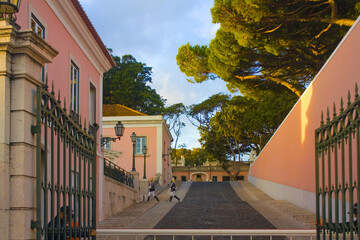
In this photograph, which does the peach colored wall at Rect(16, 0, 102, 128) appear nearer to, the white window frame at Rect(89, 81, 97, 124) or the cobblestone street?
the white window frame at Rect(89, 81, 97, 124)

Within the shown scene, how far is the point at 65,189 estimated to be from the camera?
4.50 meters

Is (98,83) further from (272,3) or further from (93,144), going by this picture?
(93,144)

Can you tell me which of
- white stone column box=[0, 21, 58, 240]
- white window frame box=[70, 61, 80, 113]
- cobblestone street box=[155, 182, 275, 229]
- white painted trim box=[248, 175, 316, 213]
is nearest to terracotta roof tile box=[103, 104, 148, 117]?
white painted trim box=[248, 175, 316, 213]

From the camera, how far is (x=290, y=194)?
20.7 m

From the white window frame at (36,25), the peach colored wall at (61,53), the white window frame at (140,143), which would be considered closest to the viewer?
the peach colored wall at (61,53)

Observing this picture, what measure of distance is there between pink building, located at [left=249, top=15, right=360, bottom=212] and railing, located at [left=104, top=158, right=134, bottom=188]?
7583mm

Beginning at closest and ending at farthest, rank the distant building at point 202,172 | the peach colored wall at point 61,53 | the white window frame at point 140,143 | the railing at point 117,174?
the peach colored wall at point 61,53 → the railing at point 117,174 → the white window frame at point 140,143 → the distant building at point 202,172

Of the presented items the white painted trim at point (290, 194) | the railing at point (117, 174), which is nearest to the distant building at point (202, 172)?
the white painted trim at point (290, 194)

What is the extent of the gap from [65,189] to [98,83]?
14.6 m

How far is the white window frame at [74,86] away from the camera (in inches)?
591

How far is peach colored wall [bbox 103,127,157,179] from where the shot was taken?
1524 inches

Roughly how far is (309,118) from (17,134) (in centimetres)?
1464

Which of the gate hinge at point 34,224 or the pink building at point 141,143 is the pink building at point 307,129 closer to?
the gate hinge at point 34,224

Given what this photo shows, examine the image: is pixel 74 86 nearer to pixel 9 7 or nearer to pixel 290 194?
pixel 290 194
